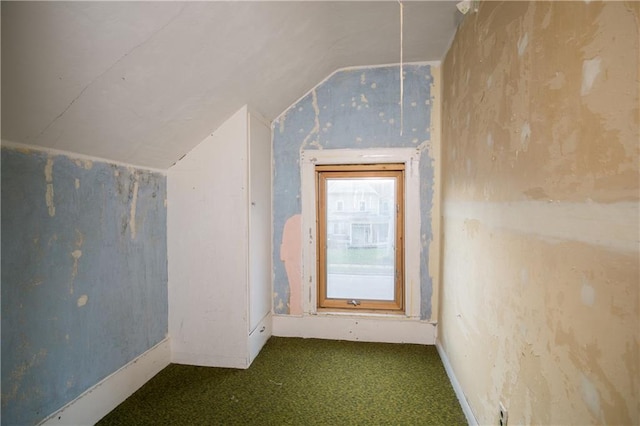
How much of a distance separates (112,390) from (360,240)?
2077mm

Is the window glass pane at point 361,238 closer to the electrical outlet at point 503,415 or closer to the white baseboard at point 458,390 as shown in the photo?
the white baseboard at point 458,390

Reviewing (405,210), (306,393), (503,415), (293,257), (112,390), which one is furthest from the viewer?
(293,257)

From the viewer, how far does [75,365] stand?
5.18 ft

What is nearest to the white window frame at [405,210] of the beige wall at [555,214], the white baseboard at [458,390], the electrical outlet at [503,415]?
the white baseboard at [458,390]

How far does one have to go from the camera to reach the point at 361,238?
2.87 meters

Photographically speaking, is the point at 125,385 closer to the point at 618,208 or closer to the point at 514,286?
the point at 514,286

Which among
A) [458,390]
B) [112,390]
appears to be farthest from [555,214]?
[112,390]

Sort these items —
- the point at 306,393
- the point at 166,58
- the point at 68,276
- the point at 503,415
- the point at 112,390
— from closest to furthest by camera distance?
1. the point at 503,415
2. the point at 166,58
3. the point at 68,276
4. the point at 112,390
5. the point at 306,393

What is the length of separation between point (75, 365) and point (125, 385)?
16.9 inches

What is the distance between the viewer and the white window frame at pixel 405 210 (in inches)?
105

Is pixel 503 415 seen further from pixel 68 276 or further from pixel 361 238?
pixel 68 276

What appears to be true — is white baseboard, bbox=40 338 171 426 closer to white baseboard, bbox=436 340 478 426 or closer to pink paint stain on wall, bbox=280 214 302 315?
pink paint stain on wall, bbox=280 214 302 315

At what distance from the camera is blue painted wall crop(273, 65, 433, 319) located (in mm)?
2668

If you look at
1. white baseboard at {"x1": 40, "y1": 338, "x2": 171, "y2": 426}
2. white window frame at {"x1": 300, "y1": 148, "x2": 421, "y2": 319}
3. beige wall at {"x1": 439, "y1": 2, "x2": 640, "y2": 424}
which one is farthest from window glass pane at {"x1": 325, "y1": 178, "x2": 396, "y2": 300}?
white baseboard at {"x1": 40, "y1": 338, "x2": 171, "y2": 426}
